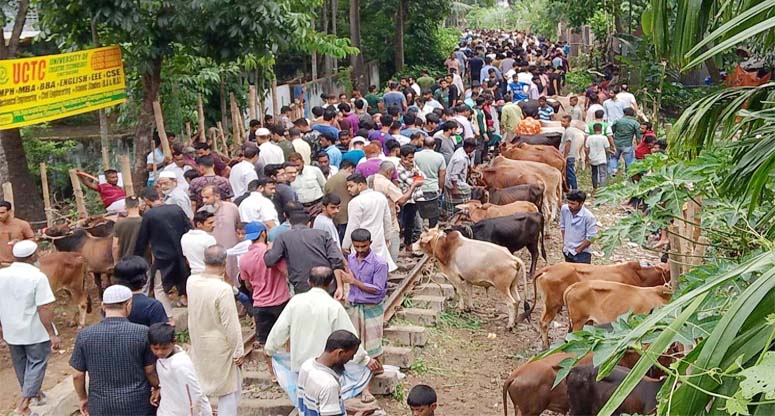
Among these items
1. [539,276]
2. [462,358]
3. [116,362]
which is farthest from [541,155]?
[116,362]

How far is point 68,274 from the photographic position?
390 inches

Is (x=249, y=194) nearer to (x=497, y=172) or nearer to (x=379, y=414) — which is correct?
(x=379, y=414)

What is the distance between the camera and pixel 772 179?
3789mm

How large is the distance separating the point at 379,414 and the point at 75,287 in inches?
172

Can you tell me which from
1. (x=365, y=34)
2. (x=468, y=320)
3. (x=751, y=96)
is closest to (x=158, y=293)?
(x=468, y=320)

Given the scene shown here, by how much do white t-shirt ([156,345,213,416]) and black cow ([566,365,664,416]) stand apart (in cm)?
299

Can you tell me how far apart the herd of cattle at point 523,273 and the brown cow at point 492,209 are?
1 cm

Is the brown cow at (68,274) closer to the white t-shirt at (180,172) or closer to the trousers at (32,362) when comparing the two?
the white t-shirt at (180,172)

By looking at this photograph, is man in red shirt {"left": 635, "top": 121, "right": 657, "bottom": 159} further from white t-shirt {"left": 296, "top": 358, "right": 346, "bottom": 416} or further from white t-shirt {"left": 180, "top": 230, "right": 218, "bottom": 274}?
white t-shirt {"left": 296, "top": 358, "right": 346, "bottom": 416}

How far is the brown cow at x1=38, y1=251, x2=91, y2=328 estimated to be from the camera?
32.1ft

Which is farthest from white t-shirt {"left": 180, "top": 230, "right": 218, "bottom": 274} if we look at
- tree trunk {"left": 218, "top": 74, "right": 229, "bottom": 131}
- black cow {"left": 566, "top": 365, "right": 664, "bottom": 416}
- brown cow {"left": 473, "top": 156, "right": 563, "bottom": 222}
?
tree trunk {"left": 218, "top": 74, "right": 229, "bottom": 131}

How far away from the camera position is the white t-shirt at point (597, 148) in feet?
50.6

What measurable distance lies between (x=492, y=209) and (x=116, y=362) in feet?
24.1

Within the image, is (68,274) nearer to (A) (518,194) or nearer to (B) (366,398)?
(B) (366,398)
